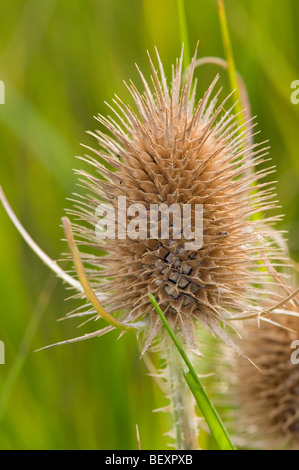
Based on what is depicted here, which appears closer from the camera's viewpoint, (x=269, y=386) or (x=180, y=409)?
(x=180, y=409)

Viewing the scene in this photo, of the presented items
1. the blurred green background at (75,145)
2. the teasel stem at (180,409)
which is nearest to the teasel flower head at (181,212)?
the teasel stem at (180,409)

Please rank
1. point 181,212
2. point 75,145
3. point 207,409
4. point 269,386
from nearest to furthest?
point 207,409 < point 181,212 < point 269,386 < point 75,145

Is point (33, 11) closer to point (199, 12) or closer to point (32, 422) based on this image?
point (199, 12)

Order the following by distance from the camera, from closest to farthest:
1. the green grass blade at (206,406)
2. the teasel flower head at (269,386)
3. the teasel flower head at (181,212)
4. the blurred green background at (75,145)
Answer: the green grass blade at (206,406) → the teasel flower head at (181,212) → the teasel flower head at (269,386) → the blurred green background at (75,145)

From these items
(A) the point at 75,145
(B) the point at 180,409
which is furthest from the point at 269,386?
(A) the point at 75,145

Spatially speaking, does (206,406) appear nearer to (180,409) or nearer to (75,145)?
(180,409)

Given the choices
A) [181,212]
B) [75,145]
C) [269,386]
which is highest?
[75,145]

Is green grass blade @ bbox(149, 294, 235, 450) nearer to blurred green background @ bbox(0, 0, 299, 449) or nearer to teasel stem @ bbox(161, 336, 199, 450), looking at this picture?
teasel stem @ bbox(161, 336, 199, 450)

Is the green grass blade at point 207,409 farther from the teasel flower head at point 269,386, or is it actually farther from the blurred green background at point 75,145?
the blurred green background at point 75,145
